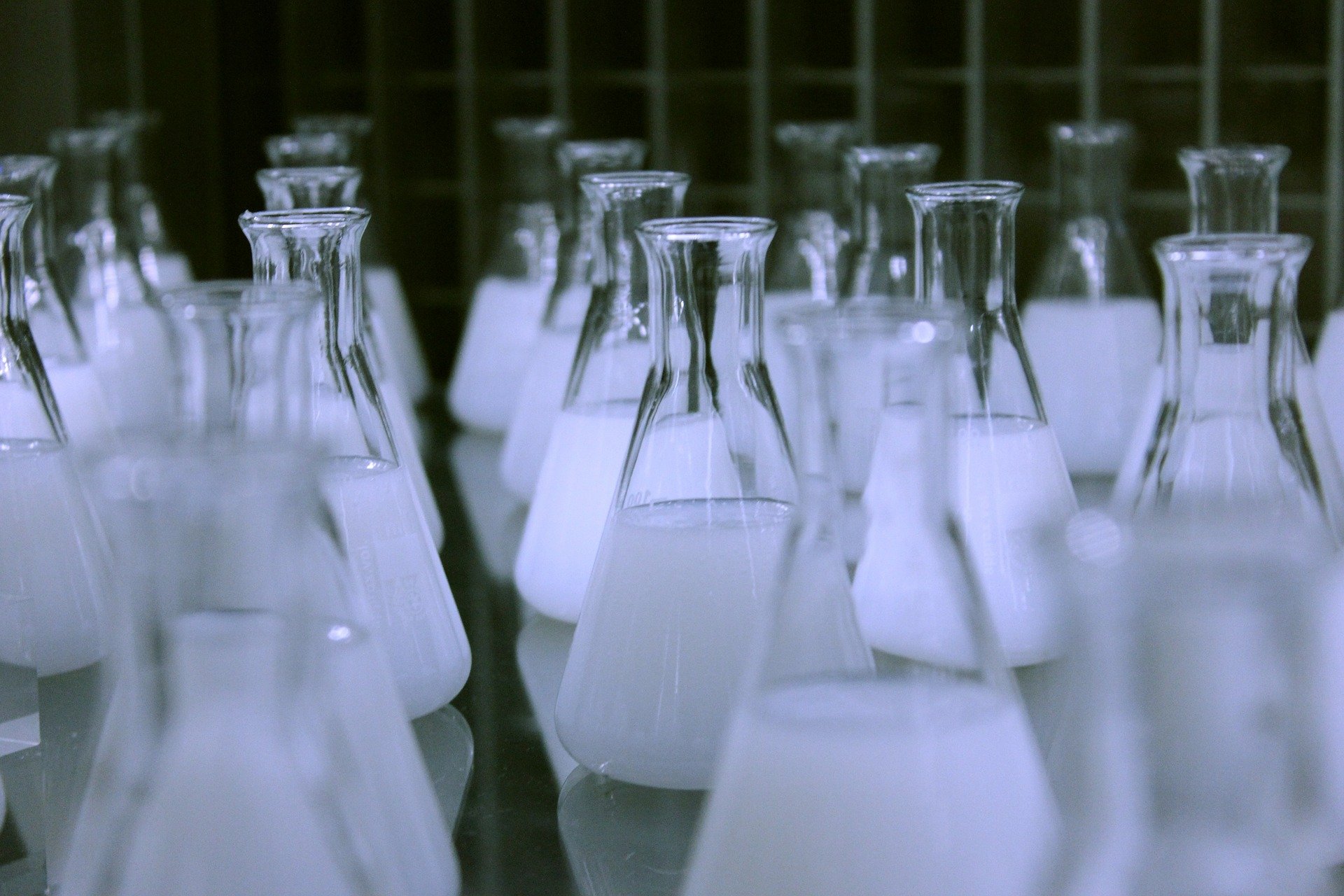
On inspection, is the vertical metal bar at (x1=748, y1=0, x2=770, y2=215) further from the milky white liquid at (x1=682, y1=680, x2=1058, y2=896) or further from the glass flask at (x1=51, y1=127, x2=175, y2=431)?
the milky white liquid at (x1=682, y1=680, x2=1058, y2=896)

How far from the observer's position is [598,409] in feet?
3.73

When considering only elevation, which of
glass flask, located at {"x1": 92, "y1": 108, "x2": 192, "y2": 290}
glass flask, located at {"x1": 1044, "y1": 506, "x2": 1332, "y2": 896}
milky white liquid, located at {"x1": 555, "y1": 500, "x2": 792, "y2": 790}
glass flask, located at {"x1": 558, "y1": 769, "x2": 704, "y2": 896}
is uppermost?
glass flask, located at {"x1": 92, "y1": 108, "x2": 192, "y2": 290}

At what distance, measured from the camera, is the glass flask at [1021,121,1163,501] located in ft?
4.54

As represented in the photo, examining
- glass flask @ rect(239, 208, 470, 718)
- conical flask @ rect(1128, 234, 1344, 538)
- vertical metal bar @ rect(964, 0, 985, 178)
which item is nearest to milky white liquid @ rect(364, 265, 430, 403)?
vertical metal bar @ rect(964, 0, 985, 178)

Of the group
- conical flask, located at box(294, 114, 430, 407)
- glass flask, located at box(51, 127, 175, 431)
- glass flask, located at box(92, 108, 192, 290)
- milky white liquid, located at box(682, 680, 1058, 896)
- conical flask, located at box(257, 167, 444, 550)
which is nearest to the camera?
milky white liquid, located at box(682, 680, 1058, 896)

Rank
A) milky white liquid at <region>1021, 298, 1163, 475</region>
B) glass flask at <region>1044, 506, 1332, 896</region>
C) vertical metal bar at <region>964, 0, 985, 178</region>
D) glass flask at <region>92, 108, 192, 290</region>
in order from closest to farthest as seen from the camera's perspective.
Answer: glass flask at <region>1044, 506, 1332, 896</region> → milky white liquid at <region>1021, 298, 1163, 475</region> → glass flask at <region>92, 108, 192, 290</region> → vertical metal bar at <region>964, 0, 985, 178</region>

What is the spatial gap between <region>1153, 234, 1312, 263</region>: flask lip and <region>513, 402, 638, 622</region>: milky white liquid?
0.39 meters

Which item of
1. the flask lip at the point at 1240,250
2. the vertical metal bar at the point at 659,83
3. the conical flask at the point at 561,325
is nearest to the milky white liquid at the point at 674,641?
the flask lip at the point at 1240,250

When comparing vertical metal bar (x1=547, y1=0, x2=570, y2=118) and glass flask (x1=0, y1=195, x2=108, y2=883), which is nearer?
glass flask (x1=0, y1=195, x2=108, y2=883)

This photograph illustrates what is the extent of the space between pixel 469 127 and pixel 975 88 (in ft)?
2.40

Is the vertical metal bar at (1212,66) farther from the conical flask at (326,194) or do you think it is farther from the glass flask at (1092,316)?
the conical flask at (326,194)

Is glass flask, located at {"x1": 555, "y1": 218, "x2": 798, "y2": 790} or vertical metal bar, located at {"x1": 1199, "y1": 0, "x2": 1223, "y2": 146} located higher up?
vertical metal bar, located at {"x1": 1199, "y1": 0, "x2": 1223, "y2": 146}

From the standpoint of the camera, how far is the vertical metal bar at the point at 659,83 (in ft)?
7.98

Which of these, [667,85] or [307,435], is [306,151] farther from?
[307,435]
